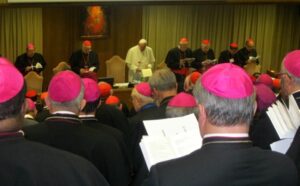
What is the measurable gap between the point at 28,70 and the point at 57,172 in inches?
375

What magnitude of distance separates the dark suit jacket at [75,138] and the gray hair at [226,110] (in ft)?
4.55

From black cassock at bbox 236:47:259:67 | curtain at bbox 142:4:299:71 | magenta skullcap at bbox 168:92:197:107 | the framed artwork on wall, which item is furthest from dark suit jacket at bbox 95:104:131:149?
curtain at bbox 142:4:299:71

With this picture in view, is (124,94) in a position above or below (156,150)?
below

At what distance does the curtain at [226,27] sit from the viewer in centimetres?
1429

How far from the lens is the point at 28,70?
1114 cm

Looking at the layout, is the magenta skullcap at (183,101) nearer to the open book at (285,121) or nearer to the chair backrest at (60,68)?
the open book at (285,121)

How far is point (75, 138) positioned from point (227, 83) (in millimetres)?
1464

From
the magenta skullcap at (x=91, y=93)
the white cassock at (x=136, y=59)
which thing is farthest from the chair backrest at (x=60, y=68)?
the magenta skullcap at (x=91, y=93)

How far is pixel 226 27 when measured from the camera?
1480 cm

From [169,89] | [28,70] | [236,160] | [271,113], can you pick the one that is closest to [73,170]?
[236,160]

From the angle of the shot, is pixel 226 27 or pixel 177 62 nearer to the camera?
pixel 177 62

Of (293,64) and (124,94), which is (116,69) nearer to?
(124,94)

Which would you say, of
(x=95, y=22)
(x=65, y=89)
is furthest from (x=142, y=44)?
(x=65, y=89)

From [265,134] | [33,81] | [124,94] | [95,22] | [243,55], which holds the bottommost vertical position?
[124,94]
